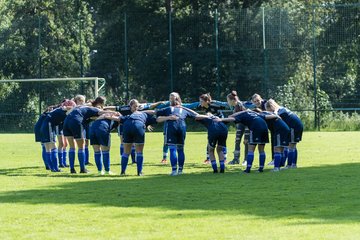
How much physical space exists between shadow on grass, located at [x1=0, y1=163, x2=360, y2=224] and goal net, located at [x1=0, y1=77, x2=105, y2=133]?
84.5ft

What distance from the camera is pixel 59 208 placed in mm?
15258

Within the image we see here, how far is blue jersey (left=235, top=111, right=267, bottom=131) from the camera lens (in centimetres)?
2122

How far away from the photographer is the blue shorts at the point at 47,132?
2312 centimetres

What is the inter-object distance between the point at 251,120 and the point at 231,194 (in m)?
4.64

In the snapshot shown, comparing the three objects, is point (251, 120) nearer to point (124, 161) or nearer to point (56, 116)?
point (124, 161)

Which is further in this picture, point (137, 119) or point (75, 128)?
point (75, 128)

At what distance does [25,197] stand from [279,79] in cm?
2879

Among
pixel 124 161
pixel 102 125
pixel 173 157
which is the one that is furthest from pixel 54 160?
pixel 173 157

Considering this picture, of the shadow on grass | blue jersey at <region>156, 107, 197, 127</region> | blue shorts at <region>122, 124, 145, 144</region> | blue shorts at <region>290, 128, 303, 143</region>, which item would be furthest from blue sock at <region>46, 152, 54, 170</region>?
blue shorts at <region>290, 128, 303, 143</region>

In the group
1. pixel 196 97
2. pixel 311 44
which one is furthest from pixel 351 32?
pixel 196 97

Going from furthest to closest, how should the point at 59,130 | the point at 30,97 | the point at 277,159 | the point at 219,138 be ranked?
the point at 30,97, the point at 59,130, the point at 277,159, the point at 219,138

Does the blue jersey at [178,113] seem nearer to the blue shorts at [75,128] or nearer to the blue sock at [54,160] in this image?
the blue shorts at [75,128]

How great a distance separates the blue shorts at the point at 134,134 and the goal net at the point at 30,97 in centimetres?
2510

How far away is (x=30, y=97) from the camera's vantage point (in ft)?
156
